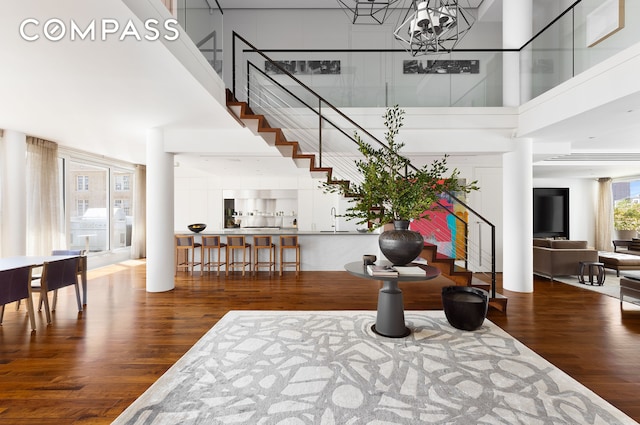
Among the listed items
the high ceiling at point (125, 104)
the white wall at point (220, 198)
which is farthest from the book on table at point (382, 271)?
the white wall at point (220, 198)

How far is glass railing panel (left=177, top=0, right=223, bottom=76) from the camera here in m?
3.45

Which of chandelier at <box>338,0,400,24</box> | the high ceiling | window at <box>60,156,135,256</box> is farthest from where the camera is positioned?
window at <box>60,156,135,256</box>

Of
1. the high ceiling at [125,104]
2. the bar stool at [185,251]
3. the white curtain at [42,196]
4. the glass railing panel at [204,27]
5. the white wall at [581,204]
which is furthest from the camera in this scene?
the white wall at [581,204]

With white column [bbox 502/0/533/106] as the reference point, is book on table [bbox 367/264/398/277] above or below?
below

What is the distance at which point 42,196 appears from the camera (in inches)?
219

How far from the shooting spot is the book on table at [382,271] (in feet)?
9.27

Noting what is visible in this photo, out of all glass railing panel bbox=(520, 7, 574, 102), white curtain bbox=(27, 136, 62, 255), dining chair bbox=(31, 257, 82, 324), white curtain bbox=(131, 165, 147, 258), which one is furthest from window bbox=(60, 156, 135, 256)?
glass railing panel bbox=(520, 7, 574, 102)

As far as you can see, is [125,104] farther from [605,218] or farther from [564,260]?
[605,218]

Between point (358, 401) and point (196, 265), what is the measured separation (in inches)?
210

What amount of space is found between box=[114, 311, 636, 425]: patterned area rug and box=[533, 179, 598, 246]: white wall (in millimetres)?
8994

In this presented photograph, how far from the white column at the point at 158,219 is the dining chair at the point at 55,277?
3.61 ft

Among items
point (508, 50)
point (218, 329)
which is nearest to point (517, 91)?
point (508, 50)

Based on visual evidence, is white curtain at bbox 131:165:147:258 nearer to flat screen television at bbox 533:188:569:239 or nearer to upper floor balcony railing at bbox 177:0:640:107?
upper floor balcony railing at bbox 177:0:640:107

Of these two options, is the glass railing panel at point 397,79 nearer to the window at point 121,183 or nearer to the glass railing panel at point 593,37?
the glass railing panel at point 593,37
